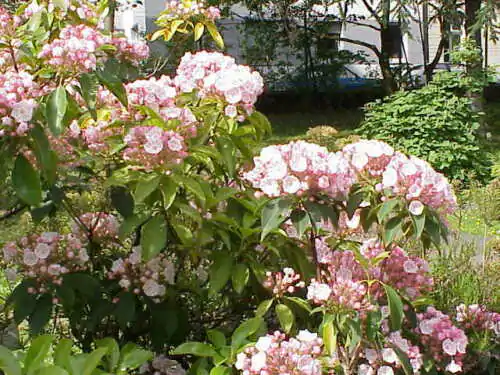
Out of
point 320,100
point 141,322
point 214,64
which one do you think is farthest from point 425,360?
point 320,100

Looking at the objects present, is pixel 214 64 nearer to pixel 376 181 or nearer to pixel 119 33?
pixel 119 33

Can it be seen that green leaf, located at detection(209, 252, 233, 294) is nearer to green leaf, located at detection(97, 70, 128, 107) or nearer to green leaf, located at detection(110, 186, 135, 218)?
green leaf, located at detection(110, 186, 135, 218)

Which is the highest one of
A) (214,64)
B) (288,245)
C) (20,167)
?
(214,64)

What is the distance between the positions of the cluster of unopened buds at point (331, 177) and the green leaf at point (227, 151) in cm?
17

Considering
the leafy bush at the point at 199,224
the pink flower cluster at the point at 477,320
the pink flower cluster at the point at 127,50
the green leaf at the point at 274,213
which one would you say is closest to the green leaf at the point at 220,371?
the leafy bush at the point at 199,224

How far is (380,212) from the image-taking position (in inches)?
67.7

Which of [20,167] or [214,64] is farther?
[214,64]

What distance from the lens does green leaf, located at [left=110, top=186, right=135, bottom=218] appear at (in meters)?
1.98

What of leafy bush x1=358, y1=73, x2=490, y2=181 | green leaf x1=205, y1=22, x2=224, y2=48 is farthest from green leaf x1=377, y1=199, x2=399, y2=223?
leafy bush x1=358, y1=73, x2=490, y2=181

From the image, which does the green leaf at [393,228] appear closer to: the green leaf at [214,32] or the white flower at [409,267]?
the white flower at [409,267]

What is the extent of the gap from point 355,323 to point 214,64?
2.80ft

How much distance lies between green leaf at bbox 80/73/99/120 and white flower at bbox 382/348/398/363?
96 centimetres

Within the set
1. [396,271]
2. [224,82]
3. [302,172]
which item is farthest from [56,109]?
[396,271]

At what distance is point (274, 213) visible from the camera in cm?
173
